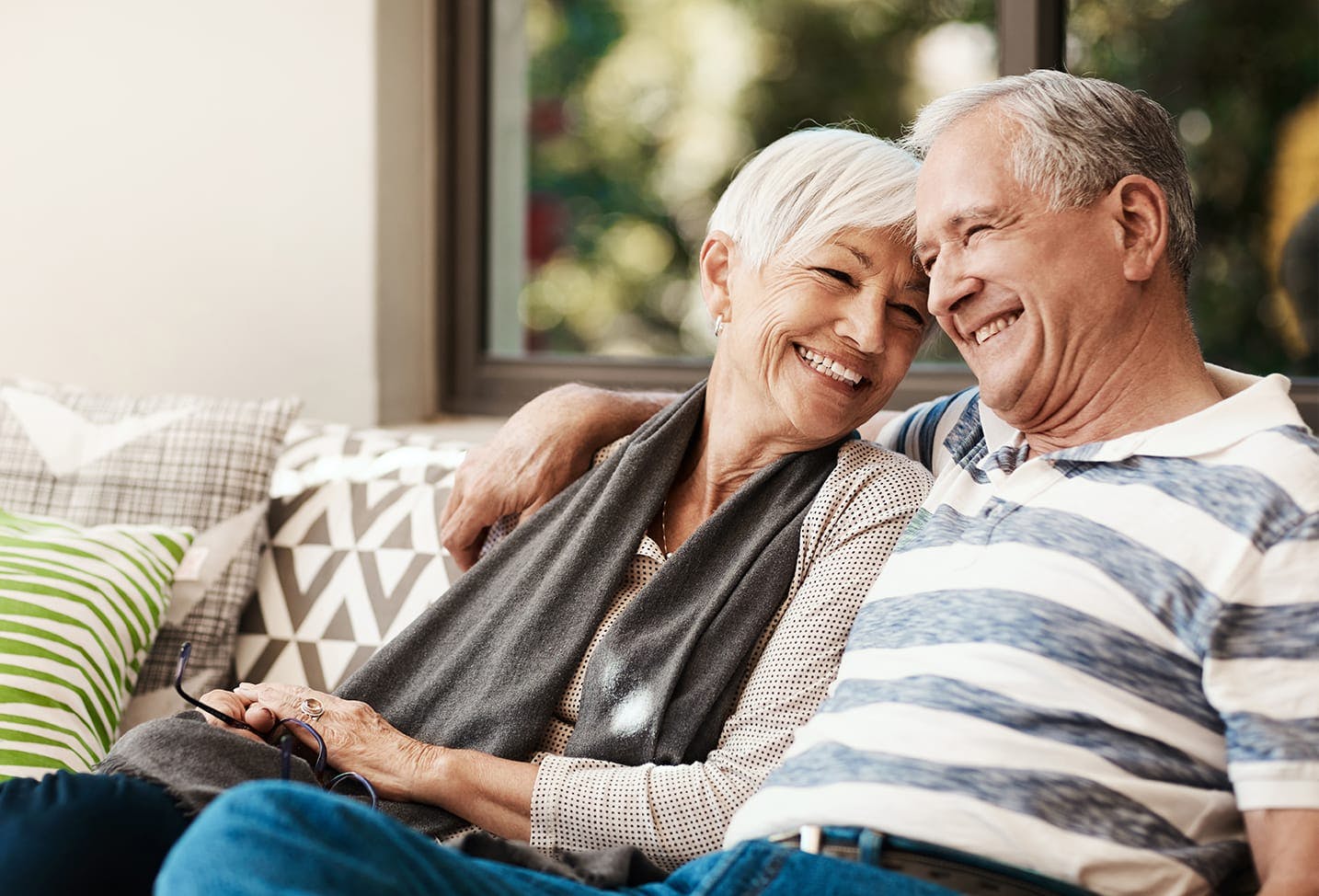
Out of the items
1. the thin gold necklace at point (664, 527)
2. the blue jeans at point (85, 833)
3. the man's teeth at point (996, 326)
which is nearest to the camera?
the blue jeans at point (85, 833)

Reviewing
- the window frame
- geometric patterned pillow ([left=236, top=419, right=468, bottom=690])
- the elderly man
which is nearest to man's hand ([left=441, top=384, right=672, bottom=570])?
geometric patterned pillow ([left=236, top=419, right=468, bottom=690])

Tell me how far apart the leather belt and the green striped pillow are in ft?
3.63

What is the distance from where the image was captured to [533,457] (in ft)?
5.71

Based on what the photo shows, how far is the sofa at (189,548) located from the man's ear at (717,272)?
0.58m

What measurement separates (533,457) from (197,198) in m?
1.32

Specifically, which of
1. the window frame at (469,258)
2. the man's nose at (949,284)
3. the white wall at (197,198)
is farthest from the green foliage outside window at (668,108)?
the man's nose at (949,284)

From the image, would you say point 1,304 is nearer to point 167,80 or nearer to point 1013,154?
point 167,80

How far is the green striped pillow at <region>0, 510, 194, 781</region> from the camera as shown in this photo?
171cm

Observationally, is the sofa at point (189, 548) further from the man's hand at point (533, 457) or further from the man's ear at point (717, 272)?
the man's ear at point (717, 272)

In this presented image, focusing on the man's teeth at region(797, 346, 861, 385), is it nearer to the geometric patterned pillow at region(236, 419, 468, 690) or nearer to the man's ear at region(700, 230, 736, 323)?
the man's ear at region(700, 230, 736, 323)

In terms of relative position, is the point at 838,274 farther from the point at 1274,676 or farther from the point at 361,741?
the point at 361,741

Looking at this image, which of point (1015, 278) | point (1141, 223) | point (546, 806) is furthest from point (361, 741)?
point (1141, 223)

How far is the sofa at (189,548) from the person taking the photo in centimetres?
180

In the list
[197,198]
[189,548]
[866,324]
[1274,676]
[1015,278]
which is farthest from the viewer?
[197,198]
